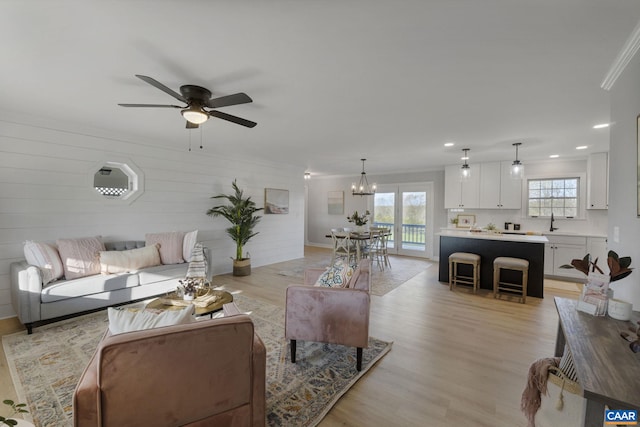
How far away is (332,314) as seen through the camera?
231cm

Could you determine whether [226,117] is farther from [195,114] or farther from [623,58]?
[623,58]

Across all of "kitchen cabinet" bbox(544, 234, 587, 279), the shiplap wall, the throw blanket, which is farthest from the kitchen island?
the shiplap wall

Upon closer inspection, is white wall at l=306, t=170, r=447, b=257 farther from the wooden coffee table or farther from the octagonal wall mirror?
the wooden coffee table

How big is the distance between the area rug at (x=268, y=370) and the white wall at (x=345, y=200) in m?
5.41

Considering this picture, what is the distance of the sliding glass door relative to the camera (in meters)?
7.40

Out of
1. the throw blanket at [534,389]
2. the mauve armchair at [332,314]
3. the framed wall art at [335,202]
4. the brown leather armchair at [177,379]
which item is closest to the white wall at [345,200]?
the framed wall art at [335,202]

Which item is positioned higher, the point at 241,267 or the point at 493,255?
the point at 493,255

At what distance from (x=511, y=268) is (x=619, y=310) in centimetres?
279

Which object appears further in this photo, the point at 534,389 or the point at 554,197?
→ the point at 554,197

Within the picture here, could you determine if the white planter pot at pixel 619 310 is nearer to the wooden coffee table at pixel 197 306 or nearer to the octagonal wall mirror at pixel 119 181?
the wooden coffee table at pixel 197 306

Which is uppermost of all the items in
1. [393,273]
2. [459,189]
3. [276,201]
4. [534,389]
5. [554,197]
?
[459,189]

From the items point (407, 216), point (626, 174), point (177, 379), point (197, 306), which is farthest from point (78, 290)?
point (407, 216)

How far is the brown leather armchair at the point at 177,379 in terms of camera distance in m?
1.12

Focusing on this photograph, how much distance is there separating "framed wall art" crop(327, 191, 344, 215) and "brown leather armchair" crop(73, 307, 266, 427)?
297 inches
